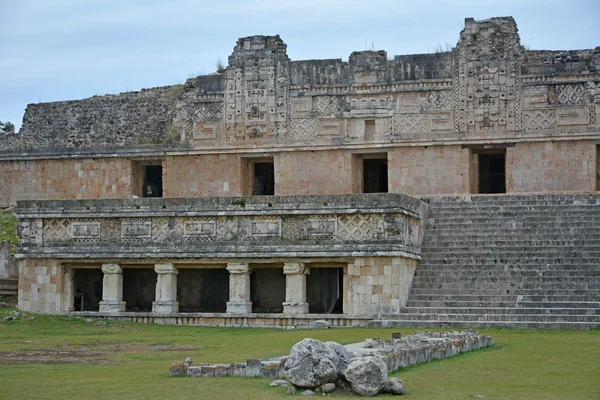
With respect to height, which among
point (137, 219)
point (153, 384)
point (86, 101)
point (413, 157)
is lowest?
point (153, 384)

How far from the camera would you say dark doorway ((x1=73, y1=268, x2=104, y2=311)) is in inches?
866

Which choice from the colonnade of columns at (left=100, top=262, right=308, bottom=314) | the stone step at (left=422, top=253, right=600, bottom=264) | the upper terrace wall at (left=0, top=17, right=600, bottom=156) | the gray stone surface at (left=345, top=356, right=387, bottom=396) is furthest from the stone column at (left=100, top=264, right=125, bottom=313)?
the gray stone surface at (left=345, top=356, right=387, bottom=396)

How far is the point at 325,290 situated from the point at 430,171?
20.5 ft

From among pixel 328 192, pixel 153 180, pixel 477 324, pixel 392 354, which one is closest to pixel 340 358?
pixel 392 354

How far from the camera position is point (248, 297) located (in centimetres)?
1972

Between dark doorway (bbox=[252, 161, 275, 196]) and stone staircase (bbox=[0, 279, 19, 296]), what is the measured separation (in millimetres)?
7642

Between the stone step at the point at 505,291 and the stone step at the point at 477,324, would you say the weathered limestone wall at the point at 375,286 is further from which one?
the stone step at the point at 477,324

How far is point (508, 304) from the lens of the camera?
1786cm

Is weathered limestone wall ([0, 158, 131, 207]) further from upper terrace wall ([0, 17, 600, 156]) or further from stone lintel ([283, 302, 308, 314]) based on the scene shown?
stone lintel ([283, 302, 308, 314])

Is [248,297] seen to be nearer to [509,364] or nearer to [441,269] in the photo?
[441,269]

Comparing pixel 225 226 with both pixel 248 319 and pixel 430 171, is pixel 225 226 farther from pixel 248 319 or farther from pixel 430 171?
pixel 430 171

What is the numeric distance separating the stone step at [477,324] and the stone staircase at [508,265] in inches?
0.6

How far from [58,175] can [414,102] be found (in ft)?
32.6

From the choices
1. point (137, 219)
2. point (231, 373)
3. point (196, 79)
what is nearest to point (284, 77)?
point (196, 79)
